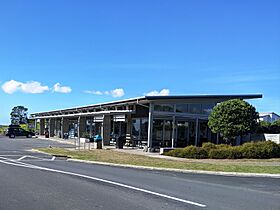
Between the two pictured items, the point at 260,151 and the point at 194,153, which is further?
the point at 194,153

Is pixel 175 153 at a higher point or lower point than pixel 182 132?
lower

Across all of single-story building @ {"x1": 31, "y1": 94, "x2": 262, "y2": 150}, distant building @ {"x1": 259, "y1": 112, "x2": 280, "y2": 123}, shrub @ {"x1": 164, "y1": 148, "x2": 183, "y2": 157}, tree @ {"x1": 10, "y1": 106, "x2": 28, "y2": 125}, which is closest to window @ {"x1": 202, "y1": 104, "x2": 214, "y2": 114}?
single-story building @ {"x1": 31, "y1": 94, "x2": 262, "y2": 150}

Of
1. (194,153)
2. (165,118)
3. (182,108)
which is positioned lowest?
(194,153)

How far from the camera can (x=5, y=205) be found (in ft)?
28.0

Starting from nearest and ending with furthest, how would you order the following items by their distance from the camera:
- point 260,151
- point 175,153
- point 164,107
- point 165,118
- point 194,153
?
point 260,151, point 194,153, point 175,153, point 164,107, point 165,118

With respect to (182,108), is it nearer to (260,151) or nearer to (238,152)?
(238,152)

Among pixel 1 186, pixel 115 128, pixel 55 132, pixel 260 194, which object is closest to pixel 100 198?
pixel 1 186

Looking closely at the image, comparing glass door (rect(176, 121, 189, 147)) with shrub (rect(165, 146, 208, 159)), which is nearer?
shrub (rect(165, 146, 208, 159))

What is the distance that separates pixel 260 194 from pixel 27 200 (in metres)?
6.26

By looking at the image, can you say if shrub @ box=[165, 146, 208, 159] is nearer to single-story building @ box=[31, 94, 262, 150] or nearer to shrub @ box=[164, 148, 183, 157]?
shrub @ box=[164, 148, 183, 157]

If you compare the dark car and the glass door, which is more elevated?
the glass door

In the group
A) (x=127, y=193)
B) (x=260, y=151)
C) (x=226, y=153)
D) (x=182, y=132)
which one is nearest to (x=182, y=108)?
(x=182, y=132)

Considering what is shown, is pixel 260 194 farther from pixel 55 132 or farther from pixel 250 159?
pixel 55 132

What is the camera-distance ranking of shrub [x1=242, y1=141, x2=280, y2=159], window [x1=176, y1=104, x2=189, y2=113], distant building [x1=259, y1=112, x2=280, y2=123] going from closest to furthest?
shrub [x1=242, y1=141, x2=280, y2=159] → window [x1=176, y1=104, x2=189, y2=113] → distant building [x1=259, y1=112, x2=280, y2=123]
